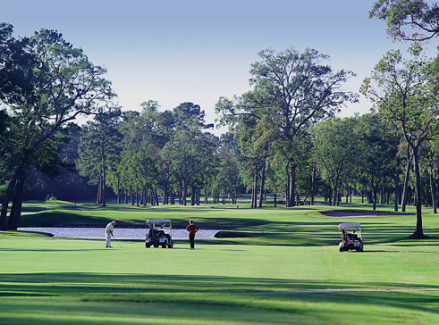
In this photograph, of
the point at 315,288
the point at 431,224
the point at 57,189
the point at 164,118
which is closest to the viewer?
the point at 315,288

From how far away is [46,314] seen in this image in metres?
8.34

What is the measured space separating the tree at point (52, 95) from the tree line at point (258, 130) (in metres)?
0.11

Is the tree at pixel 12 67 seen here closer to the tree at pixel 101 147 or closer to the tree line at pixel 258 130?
the tree line at pixel 258 130

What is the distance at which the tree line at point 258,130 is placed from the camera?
36656 mm

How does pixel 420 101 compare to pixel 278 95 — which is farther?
pixel 278 95

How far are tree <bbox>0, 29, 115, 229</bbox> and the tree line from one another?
109mm

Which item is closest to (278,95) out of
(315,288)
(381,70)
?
(381,70)

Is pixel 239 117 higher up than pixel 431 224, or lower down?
higher up

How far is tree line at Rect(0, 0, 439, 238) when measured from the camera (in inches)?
1443

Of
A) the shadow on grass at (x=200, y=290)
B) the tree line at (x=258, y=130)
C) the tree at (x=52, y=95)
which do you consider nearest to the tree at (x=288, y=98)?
the tree line at (x=258, y=130)

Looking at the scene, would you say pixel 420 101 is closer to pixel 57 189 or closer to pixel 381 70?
pixel 381 70

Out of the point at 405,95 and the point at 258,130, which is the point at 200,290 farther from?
the point at 258,130

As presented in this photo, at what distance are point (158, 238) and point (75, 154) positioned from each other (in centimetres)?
13051

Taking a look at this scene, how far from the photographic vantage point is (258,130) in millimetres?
74750
